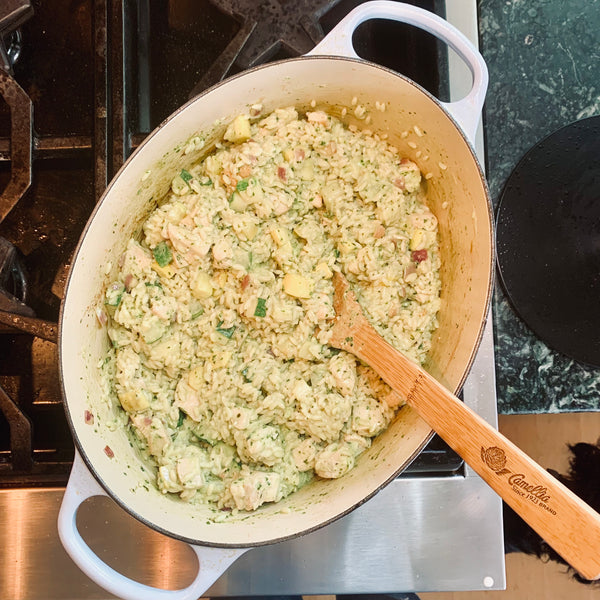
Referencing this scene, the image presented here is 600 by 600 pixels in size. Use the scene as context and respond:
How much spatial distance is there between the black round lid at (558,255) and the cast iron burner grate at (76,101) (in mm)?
351

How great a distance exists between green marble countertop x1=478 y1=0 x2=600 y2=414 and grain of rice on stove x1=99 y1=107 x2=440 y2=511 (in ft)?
1.15

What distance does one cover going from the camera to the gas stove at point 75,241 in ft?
3.95

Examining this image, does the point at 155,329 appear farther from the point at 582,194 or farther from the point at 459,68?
the point at 582,194

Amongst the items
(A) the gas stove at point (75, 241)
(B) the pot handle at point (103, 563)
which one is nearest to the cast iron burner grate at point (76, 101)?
(A) the gas stove at point (75, 241)

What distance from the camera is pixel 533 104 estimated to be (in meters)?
1.42

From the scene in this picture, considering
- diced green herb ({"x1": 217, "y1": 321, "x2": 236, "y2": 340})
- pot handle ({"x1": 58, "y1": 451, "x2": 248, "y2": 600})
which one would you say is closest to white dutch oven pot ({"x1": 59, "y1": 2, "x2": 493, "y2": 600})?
pot handle ({"x1": 58, "y1": 451, "x2": 248, "y2": 600})

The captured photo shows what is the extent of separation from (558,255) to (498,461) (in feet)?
2.21

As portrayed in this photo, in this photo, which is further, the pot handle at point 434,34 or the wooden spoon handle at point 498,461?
the pot handle at point 434,34

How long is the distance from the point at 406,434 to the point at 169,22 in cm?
103

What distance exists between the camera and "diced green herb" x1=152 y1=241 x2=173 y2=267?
1142 millimetres

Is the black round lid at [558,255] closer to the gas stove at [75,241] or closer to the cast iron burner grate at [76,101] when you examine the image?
the gas stove at [75,241]

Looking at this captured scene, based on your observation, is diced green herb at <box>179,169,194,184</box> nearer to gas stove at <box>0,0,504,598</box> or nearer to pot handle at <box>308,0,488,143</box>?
gas stove at <box>0,0,504,598</box>

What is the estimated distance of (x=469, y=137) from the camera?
3.50ft

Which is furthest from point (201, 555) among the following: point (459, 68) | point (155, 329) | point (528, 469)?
point (459, 68)
